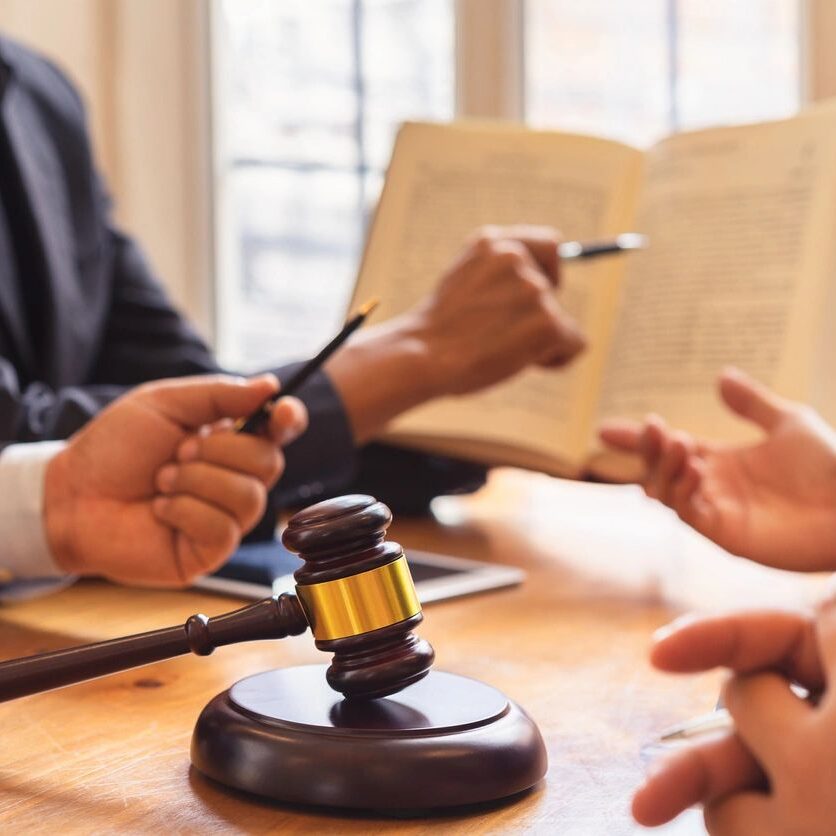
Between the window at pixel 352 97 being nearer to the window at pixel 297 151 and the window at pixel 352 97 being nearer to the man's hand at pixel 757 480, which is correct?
the window at pixel 297 151

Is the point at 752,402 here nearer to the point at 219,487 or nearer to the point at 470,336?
the point at 470,336

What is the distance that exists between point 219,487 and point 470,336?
1.37ft

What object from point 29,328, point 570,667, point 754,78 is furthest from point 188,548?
point 754,78

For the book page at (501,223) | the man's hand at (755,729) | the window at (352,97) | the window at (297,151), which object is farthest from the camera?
the window at (297,151)

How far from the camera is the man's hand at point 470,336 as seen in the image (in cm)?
124

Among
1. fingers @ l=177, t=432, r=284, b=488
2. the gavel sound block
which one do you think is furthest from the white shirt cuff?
the gavel sound block

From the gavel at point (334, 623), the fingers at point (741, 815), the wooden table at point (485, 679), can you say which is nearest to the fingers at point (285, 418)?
the wooden table at point (485, 679)

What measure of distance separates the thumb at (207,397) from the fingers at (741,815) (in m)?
0.58

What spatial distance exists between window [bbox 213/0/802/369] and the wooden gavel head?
1.73 meters

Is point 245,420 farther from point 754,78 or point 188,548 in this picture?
point 754,78

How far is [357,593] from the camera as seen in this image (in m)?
0.58

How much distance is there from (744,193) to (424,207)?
384 mm

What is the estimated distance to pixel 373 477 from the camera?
1.46m

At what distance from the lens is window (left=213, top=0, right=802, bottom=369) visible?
2.21 m
